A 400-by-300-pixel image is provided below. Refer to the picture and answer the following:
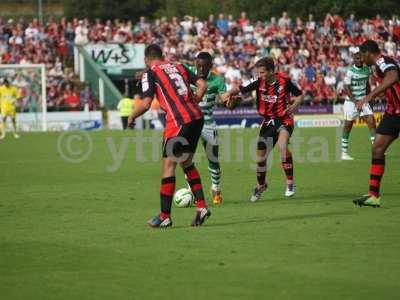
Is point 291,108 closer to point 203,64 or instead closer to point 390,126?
point 203,64

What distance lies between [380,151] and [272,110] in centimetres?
227

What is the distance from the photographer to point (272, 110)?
14.3 metres

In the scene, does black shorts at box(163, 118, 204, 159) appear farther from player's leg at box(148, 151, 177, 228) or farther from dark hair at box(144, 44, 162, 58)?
dark hair at box(144, 44, 162, 58)

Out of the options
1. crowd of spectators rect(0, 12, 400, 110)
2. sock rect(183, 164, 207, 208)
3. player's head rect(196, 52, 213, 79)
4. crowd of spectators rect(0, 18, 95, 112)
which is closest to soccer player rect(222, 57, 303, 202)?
player's head rect(196, 52, 213, 79)

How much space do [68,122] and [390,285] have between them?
31.2 metres

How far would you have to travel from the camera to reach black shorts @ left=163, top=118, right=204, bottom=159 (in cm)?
1109

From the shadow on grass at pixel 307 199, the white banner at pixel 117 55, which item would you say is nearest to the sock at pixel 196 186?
the shadow on grass at pixel 307 199

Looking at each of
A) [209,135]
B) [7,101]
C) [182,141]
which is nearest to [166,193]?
[182,141]

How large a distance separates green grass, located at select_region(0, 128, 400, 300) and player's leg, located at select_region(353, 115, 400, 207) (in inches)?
6.5

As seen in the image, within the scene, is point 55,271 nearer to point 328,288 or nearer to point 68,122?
point 328,288

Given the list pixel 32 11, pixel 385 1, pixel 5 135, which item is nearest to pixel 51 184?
pixel 5 135

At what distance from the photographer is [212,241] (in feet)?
33.3

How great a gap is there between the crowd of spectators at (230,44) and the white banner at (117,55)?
1.29 ft

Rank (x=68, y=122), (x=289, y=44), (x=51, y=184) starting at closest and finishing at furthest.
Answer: (x=51, y=184)
(x=68, y=122)
(x=289, y=44)
